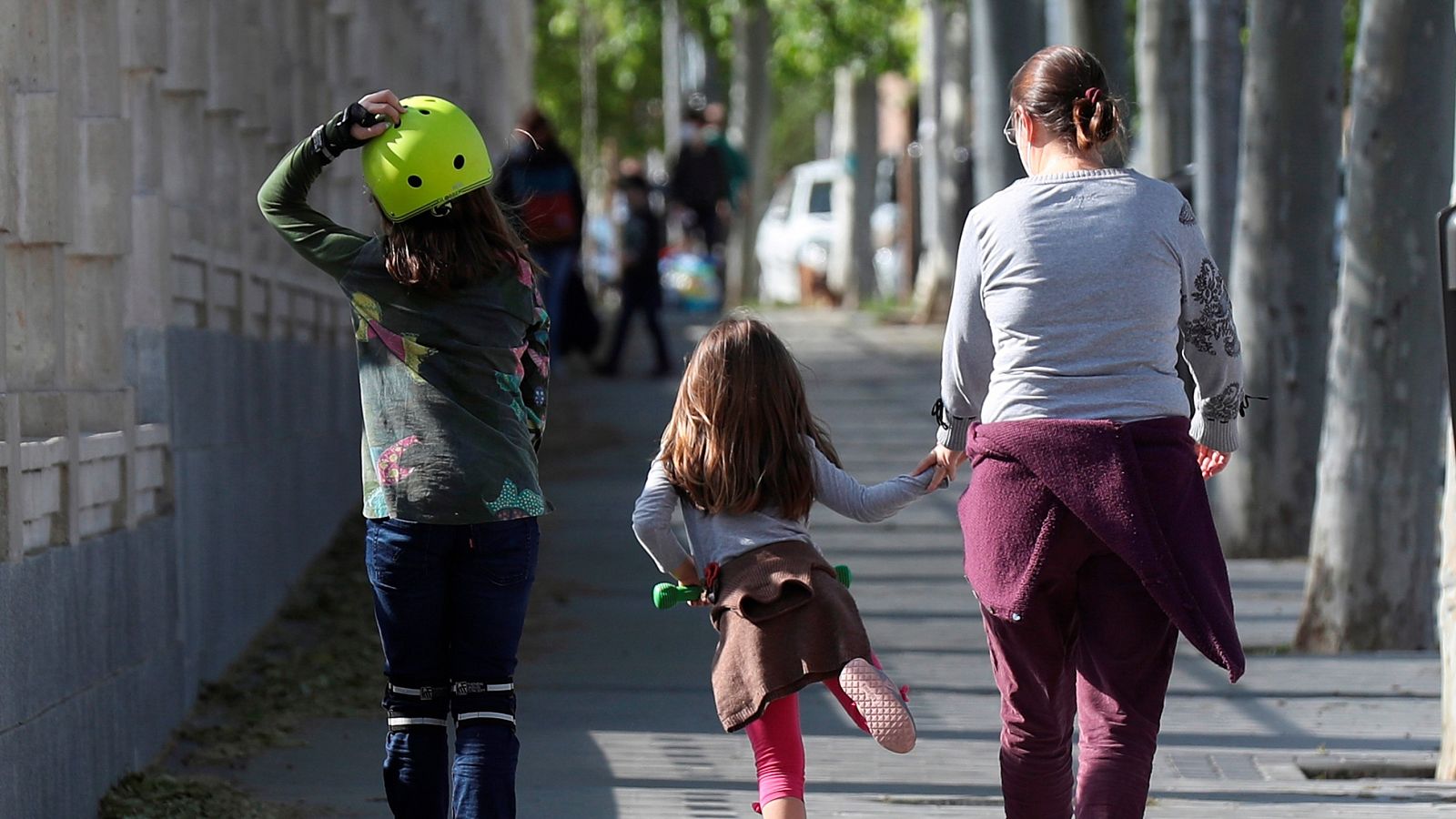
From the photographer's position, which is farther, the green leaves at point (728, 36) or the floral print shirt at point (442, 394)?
the green leaves at point (728, 36)

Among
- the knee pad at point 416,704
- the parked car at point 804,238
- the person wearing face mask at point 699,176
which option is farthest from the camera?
the parked car at point 804,238

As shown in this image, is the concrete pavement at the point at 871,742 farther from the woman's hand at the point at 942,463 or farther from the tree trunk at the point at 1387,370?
the woman's hand at the point at 942,463

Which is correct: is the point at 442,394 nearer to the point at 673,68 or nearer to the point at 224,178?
the point at 224,178

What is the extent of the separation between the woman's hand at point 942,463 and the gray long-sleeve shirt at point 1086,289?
0.25 metres

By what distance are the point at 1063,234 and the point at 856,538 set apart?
283 inches

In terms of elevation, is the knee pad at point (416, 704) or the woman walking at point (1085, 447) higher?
the woman walking at point (1085, 447)

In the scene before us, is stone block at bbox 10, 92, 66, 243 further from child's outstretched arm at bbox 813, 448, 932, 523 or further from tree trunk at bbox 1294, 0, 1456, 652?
tree trunk at bbox 1294, 0, 1456, 652

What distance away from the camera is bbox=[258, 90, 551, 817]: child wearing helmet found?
4551 mm

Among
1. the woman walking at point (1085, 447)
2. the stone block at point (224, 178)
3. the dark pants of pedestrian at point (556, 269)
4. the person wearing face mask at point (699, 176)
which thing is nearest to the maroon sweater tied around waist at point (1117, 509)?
the woman walking at point (1085, 447)

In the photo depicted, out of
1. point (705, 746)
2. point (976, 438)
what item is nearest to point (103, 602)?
point (705, 746)

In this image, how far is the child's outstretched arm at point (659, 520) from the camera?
457cm

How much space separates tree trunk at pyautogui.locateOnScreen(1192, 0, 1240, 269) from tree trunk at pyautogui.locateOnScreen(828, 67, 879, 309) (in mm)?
15788

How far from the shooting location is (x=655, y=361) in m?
18.6

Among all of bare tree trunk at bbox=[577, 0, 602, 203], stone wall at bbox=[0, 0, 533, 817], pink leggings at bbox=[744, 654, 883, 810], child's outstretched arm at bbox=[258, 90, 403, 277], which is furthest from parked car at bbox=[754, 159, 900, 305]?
pink leggings at bbox=[744, 654, 883, 810]
